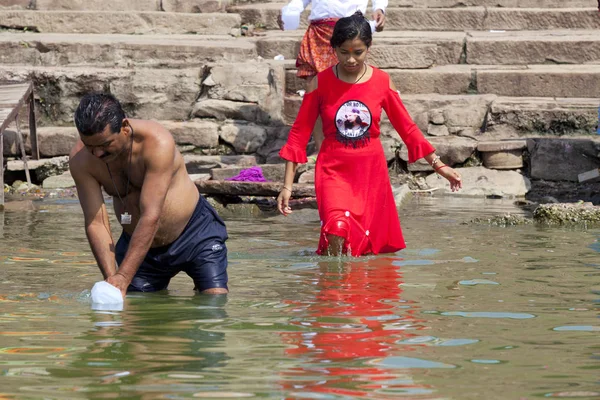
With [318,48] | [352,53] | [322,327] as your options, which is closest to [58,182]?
[318,48]

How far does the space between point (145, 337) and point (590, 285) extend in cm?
243

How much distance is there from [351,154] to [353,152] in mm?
18

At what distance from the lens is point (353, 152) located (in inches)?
259

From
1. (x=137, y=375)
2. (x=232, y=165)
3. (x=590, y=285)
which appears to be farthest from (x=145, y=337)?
(x=232, y=165)

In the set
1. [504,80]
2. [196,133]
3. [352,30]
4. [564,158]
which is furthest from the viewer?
[504,80]

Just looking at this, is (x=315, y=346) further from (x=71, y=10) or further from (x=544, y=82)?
(x=71, y=10)

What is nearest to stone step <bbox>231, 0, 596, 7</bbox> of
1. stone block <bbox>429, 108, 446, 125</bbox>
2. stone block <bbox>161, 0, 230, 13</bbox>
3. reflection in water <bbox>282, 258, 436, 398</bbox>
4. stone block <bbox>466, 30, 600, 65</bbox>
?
stone block <bbox>466, 30, 600, 65</bbox>

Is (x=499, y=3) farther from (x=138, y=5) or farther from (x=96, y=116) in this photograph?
(x=96, y=116)

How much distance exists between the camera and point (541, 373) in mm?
3736

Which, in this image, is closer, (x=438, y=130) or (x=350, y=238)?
(x=350, y=238)

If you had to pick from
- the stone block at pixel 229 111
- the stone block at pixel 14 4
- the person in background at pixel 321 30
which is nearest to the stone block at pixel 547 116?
the person in background at pixel 321 30

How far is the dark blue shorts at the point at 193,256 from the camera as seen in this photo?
16.8ft

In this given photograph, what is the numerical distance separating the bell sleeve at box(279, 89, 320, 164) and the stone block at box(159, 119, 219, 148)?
373 centimetres

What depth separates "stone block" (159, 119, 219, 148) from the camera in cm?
1027
